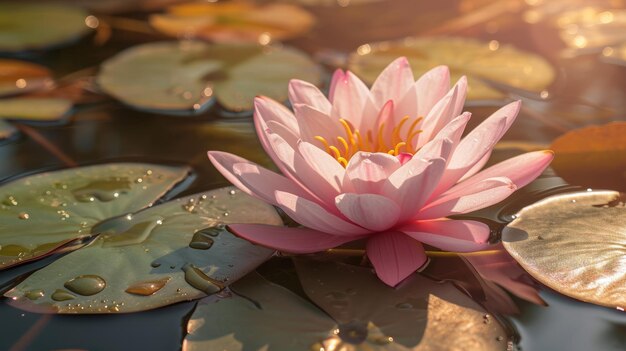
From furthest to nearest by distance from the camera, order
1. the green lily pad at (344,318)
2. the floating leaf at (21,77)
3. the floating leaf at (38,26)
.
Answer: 1. the floating leaf at (38,26)
2. the floating leaf at (21,77)
3. the green lily pad at (344,318)

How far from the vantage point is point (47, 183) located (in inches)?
59.9

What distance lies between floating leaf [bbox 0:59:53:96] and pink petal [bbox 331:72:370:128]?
4.18ft

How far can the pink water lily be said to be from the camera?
1.11m

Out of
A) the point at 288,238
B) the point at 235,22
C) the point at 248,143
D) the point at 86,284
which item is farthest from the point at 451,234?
the point at 235,22

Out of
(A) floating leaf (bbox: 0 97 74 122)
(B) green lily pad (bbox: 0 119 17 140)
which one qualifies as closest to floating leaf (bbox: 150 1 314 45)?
(A) floating leaf (bbox: 0 97 74 122)

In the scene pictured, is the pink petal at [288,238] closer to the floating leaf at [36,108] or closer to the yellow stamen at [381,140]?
the yellow stamen at [381,140]

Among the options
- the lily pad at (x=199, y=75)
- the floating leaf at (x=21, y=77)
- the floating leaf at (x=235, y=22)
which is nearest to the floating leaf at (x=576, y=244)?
the lily pad at (x=199, y=75)

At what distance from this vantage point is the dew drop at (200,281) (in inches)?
45.5

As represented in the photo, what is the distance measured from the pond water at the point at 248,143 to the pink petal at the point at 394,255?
50mm

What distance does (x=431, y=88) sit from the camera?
1297mm

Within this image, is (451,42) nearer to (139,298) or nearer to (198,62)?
(198,62)

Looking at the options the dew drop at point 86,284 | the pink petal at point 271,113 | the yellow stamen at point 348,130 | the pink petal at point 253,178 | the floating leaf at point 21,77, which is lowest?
the dew drop at point 86,284

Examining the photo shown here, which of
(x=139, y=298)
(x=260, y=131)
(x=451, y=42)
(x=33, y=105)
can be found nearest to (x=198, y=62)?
(x=33, y=105)

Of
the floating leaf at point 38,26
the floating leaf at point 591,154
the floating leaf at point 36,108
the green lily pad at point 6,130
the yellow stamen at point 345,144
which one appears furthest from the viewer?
the floating leaf at point 38,26
